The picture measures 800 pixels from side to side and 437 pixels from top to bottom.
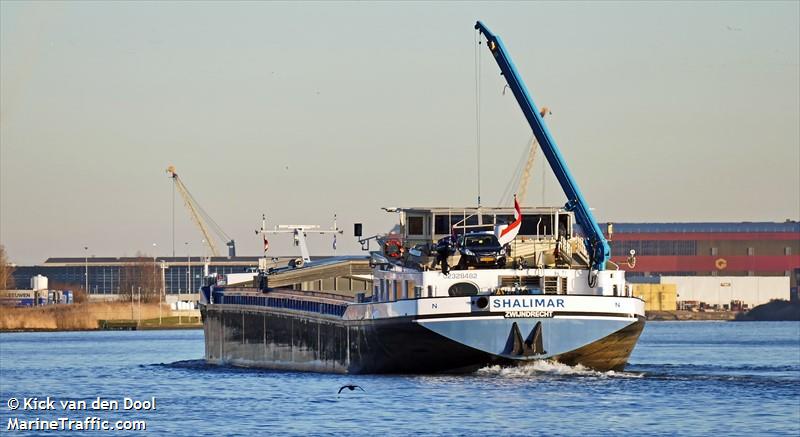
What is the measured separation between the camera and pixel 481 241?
240 feet

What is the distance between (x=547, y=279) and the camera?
73.6 meters

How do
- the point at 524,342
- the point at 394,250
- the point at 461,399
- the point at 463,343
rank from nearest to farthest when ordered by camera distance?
the point at 461,399, the point at 524,342, the point at 463,343, the point at 394,250

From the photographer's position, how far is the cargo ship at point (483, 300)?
2729 inches

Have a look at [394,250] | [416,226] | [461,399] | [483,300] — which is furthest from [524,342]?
[416,226]

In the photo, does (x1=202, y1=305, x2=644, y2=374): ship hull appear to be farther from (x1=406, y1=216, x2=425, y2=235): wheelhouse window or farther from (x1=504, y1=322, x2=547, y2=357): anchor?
(x1=406, y1=216, x2=425, y2=235): wheelhouse window

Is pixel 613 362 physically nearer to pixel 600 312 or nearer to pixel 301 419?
pixel 600 312

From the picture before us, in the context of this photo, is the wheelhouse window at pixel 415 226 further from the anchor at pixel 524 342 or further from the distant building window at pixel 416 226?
the anchor at pixel 524 342

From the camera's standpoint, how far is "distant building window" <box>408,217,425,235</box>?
8015 cm

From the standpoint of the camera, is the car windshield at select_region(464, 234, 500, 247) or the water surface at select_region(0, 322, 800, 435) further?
the car windshield at select_region(464, 234, 500, 247)

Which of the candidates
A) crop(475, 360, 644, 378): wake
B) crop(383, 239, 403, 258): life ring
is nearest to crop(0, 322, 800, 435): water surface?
crop(475, 360, 644, 378): wake

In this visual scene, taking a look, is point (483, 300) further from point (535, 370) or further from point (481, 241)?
point (481, 241)

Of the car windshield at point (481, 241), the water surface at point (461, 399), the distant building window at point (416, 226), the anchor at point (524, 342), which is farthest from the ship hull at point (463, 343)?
the distant building window at point (416, 226)

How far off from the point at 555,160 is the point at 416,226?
9.35 meters

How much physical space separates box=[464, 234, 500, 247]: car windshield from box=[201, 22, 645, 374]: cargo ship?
1.7 inches
